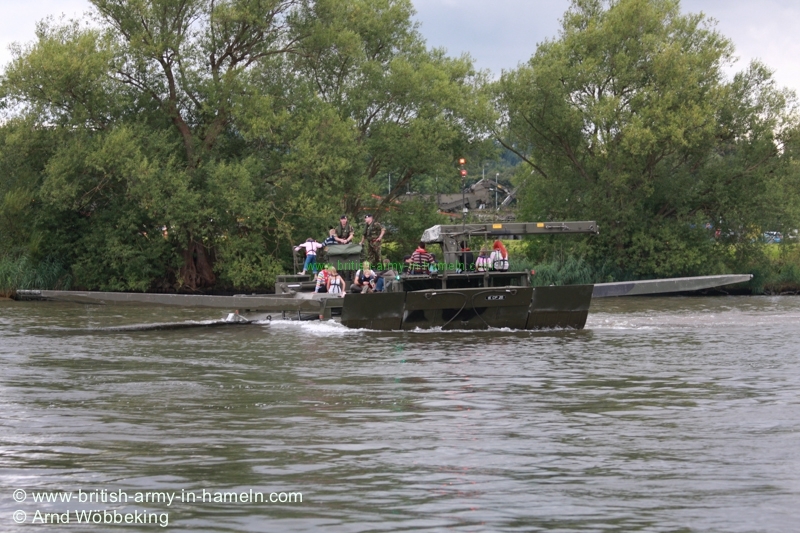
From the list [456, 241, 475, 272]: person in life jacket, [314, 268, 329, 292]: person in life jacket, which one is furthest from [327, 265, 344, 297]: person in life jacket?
[456, 241, 475, 272]: person in life jacket

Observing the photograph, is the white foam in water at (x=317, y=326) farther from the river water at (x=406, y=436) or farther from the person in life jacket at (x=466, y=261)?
the person in life jacket at (x=466, y=261)

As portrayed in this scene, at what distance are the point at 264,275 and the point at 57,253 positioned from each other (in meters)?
8.80

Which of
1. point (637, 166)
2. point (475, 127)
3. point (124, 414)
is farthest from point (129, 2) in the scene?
point (124, 414)

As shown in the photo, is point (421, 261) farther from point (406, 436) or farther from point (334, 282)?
point (406, 436)

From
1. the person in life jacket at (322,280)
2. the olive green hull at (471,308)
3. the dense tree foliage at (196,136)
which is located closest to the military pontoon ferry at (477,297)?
the olive green hull at (471,308)

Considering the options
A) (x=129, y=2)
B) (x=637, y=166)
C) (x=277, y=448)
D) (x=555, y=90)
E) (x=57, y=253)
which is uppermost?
(x=129, y=2)

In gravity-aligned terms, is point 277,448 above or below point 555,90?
below

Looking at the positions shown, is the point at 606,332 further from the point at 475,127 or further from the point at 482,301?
the point at 475,127

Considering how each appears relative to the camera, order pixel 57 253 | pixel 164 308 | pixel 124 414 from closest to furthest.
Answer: pixel 124 414, pixel 164 308, pixel 57 253

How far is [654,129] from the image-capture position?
44062 millimetres

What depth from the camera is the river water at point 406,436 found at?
8.77 m

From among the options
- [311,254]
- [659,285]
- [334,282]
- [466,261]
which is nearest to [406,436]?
[466,261]

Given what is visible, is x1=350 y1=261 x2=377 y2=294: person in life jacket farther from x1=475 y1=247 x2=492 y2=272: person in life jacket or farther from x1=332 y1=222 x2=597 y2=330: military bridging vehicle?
x1=475 y1=247 x2=492 y2=272: person in life jacket

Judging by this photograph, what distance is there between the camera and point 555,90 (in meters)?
45.5
